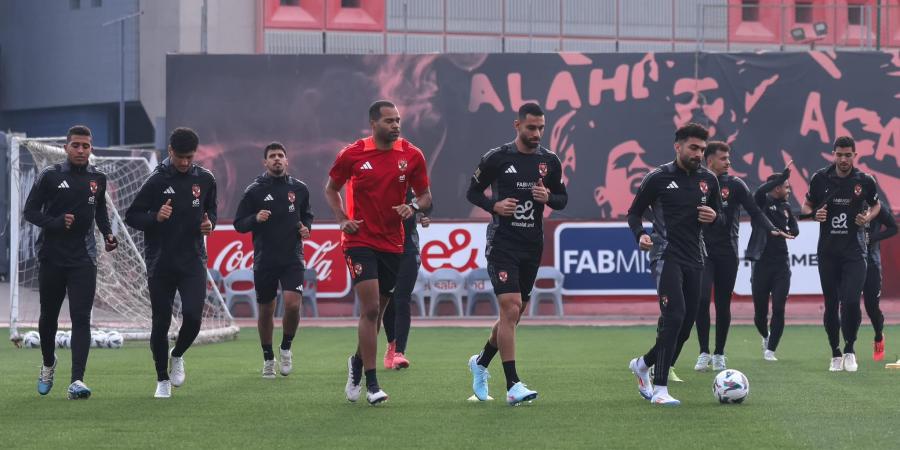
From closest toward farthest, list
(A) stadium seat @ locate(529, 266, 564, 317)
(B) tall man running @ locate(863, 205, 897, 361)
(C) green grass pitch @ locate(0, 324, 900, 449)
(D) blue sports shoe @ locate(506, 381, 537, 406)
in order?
(C) green grass pitch @ locate(0, 324, 900, 449) < (D) blue sports shoe @ locate(506, 381, 537, 406) < (B) tall man running @ locate(863, 205, 897, 361) < (A) stadium seat @ locate(529, 266, 564, 317)

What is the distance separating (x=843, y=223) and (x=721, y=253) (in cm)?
129

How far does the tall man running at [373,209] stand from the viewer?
10.5 m

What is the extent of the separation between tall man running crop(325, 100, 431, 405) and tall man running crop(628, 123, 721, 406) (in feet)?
5.87

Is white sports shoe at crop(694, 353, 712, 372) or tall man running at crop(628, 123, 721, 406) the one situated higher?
tall man running at crop(628, 123, 721, 406)

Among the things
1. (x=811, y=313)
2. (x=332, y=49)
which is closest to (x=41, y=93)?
(x=332, y=49)

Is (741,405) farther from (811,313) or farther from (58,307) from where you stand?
(811,313)

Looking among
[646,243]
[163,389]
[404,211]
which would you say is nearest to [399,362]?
[163,389]

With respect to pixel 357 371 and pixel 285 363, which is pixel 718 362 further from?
pixel 357 371

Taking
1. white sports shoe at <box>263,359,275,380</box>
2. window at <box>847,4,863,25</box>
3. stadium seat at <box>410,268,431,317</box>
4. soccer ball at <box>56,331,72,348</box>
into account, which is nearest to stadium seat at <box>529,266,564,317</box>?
stadium seat at <box>410,268,431,317</box>

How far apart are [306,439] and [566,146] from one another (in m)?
21.7

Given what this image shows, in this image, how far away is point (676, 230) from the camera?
10.8 m

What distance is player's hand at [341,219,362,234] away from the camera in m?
Result: 10.4

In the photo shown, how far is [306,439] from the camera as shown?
28.3 feet

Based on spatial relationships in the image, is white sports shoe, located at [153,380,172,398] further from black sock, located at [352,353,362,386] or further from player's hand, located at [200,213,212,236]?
black sock, located at [352,353,362,386]
